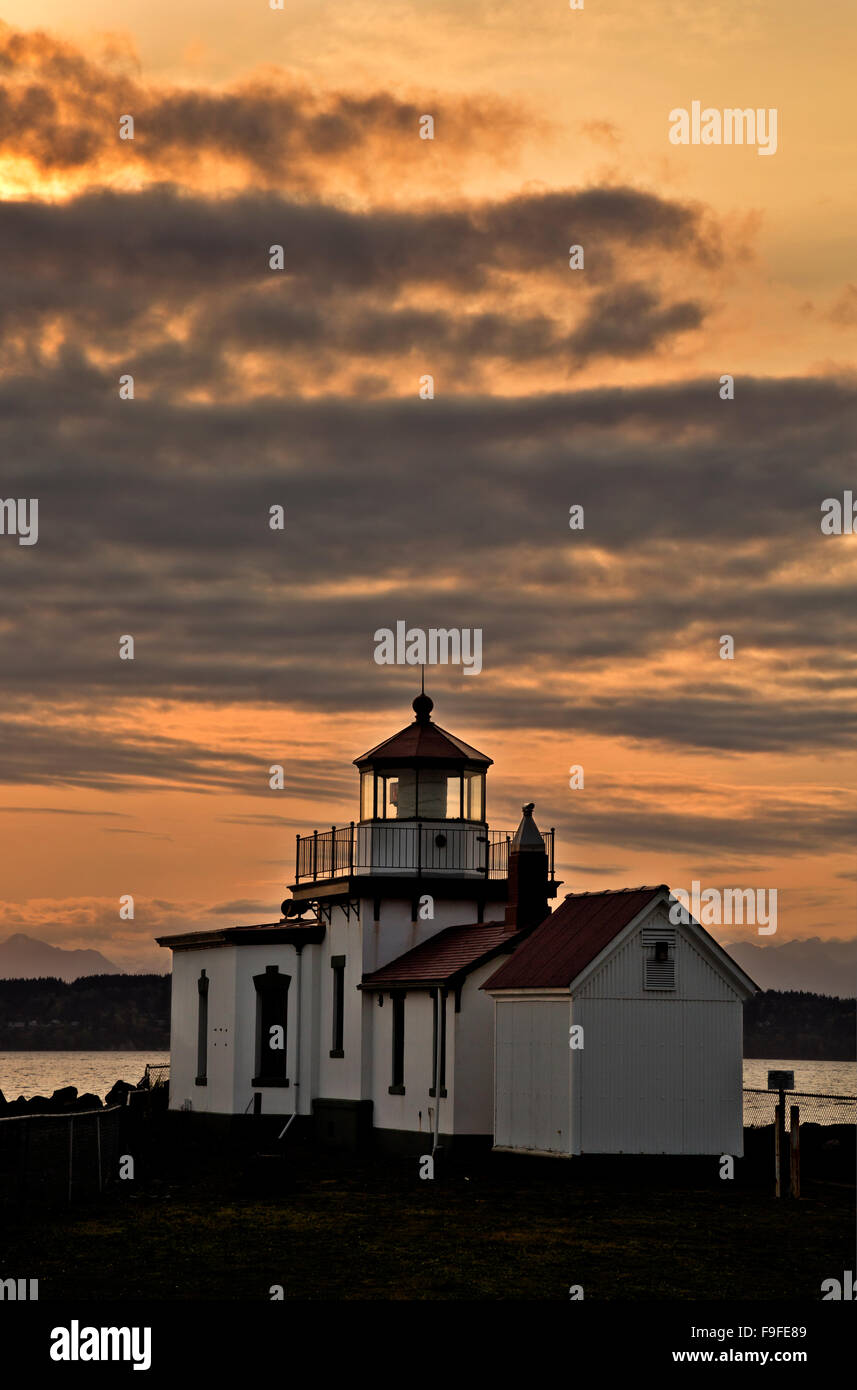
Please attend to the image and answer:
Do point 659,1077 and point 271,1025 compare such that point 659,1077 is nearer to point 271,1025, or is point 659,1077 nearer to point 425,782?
point 425,782

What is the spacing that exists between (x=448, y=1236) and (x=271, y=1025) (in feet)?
60.3

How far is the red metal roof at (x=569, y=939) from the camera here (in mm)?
28562

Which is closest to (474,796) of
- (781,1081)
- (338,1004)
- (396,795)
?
(396,795)

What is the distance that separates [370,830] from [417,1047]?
16.6ft

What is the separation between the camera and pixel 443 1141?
1261 inches

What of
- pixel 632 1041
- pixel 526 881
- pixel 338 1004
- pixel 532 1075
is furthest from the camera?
pixel 338 1004

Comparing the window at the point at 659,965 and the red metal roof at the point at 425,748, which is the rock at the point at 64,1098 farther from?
the window at the point at 659,965

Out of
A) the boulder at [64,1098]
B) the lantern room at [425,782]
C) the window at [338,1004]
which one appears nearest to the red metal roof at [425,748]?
the lantern room at [425,782]

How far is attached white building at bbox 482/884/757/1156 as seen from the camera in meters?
28.0

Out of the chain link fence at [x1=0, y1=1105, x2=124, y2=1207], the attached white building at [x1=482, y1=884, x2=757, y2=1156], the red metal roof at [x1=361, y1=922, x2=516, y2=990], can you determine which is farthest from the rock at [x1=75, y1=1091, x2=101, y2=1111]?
the attached white building at [x1=482, y1=884, x2=757, y2=1156]

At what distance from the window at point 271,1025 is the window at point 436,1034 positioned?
21.6ft

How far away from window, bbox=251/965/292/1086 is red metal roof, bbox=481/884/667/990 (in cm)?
907

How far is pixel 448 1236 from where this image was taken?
814 inches
